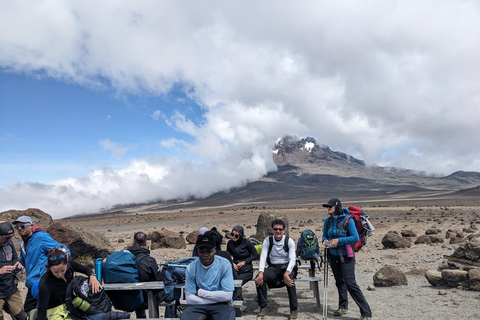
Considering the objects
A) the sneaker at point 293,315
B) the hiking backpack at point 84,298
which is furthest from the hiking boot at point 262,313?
the hiking backpack at point 84,298

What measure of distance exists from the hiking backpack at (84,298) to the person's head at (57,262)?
18cm

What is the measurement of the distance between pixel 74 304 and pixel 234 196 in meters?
131

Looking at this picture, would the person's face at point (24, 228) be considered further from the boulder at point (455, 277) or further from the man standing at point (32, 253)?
the boulder at point (455, 277)

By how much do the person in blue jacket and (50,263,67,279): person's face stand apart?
3.88 metres

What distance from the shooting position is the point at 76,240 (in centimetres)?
1134

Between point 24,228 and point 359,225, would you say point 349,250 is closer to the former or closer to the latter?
point 359,225

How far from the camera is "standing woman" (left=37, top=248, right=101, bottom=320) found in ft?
11.7

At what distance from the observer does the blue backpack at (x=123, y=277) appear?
193 inches

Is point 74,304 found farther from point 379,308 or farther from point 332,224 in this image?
point 379,308

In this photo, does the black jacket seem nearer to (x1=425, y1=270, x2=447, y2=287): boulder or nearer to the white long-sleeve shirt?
the white long-sleeve shirt

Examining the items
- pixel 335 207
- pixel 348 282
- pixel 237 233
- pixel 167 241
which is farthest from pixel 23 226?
pixel 167 241

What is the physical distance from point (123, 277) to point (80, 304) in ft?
3.92

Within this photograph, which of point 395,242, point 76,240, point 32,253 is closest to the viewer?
point 32,253

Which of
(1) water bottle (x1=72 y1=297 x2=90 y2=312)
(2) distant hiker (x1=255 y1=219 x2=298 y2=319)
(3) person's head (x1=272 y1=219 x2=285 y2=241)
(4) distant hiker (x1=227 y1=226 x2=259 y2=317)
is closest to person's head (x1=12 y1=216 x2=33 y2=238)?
(1) water bottle (x1=72 y1=297 x2=90 y2=312)
